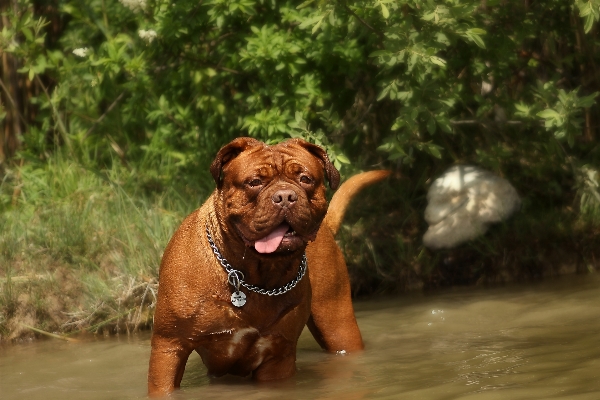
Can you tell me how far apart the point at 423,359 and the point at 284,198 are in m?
1.49

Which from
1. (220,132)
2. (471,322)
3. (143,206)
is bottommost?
(471,322)

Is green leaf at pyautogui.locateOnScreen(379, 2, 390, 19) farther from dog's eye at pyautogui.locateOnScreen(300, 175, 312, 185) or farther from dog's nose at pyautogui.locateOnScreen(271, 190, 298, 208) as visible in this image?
dog's nose at pyautogui.locateOnScreen(271, 190, 298, 208)

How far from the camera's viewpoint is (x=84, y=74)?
24.5ft

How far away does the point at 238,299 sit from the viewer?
13.0ft

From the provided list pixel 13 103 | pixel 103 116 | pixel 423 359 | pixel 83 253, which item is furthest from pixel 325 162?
pixel 13 103

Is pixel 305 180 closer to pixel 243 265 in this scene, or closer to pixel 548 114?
pixel 243 265

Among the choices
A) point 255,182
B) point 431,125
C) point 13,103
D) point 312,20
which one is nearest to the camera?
point 255,182

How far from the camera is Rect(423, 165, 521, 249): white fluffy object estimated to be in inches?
261

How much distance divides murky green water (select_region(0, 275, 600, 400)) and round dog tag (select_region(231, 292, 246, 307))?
48cm

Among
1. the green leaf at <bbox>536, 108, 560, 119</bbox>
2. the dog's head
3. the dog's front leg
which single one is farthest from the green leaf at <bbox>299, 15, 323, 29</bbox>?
the dog's front leg

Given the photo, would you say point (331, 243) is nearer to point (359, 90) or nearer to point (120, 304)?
point (120, 304)

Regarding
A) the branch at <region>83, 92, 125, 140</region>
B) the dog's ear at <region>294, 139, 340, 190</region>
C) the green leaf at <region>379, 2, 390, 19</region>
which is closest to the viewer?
the dog's ear at <region>294, 139, 340, 190</region>

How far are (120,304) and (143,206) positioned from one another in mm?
1043

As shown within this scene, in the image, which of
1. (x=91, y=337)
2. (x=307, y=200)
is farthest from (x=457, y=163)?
(x=307, y=200)
